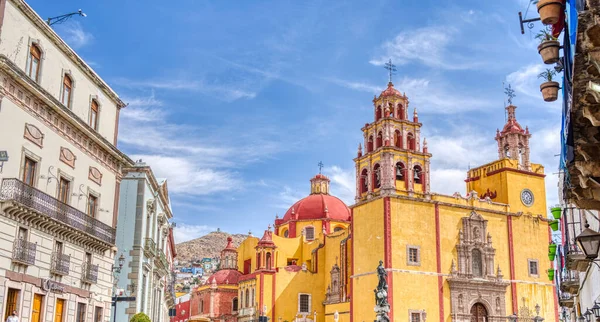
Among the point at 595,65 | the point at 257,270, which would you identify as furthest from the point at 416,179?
the point at 595,65

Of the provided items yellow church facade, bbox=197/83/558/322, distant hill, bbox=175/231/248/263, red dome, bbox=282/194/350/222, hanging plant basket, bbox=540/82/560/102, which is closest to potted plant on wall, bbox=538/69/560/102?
hanging plant basket, bbox=540/82/560/102

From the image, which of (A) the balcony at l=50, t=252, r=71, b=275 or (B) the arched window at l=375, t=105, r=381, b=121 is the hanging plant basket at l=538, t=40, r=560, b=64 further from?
(B) the arched window at l=375, t=105, r=381, b=121

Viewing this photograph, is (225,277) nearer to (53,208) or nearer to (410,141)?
(410,141)

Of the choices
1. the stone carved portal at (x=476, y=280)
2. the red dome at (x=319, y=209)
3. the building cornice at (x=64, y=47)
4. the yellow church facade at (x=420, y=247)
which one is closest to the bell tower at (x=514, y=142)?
the yellow church facade at (x=420, y=247)

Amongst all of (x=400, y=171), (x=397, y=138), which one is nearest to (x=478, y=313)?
(x=400, y=171)

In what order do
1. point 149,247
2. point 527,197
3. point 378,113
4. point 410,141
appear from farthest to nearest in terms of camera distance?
point 527,197, point 378,113, point 410,141, point 149,247

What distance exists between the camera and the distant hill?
151812 mm

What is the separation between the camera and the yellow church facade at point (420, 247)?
137ft

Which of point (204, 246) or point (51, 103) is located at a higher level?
point (204, 246)

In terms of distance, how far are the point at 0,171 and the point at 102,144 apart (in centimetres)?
555

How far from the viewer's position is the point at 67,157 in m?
19.1

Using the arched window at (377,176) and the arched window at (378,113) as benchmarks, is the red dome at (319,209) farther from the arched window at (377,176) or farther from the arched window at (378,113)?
the arched window at (378,113)

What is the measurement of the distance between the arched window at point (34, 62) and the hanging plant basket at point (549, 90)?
1295 cm

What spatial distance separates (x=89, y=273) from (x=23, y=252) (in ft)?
13.0
